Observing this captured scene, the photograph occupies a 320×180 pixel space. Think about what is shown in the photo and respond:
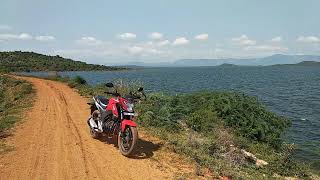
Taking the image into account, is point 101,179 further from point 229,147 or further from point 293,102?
point 293,102

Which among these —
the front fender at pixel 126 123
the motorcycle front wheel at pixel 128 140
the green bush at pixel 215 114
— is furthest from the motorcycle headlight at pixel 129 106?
the green bush at pixel 215 114

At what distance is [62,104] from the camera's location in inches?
872

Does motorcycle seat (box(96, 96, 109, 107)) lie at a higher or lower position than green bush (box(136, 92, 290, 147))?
higher

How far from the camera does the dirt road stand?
9.87 metres

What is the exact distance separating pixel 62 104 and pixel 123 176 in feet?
43.5

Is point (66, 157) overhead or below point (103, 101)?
below

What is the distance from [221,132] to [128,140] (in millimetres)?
4932

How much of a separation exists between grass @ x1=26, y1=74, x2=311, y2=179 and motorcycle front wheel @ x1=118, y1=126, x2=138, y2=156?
163 centimetres

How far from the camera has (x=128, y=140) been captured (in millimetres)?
11297

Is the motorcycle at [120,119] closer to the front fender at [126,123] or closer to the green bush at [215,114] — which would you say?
the front fender at [126,123]

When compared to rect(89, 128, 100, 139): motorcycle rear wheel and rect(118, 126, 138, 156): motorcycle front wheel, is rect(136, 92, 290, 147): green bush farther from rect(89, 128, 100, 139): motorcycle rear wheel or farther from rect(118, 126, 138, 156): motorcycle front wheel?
rect(118, 126, 138, 156): motorcycle front wheel

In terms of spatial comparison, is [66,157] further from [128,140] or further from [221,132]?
[221,132]

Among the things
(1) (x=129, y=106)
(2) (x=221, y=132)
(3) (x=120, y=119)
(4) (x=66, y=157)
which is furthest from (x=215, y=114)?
→ (4) (x=66, y=157)

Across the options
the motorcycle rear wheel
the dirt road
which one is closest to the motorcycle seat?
the motorcycle rear wheel
